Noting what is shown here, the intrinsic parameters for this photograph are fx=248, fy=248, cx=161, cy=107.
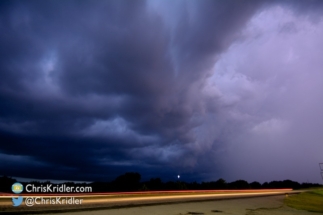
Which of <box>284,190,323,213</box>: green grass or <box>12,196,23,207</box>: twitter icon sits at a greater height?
<box>12,196,23,207</box>: twitter icon

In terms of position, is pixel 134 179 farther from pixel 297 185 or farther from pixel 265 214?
pixel 297 185

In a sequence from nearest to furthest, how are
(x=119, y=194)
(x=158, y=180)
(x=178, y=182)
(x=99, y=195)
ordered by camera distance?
1. (x=99, y=195)
2. (x=119, y=194)
3. (x=178, y=182)
4. (x=158, y=180)

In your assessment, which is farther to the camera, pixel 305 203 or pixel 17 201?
pixel 305 203

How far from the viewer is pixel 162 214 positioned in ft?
55.0

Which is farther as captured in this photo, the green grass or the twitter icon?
the green grass

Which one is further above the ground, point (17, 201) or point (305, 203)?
point (17, 201)

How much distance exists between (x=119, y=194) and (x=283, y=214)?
24.3 meters

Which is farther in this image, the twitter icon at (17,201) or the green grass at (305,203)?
the green grass at (305,203)

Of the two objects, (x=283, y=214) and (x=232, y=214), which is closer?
(x=232, y=214)

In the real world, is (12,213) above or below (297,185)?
above

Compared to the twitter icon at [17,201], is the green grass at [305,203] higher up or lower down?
lower down

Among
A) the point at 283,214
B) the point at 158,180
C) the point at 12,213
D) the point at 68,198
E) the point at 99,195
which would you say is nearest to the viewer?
the point at 12,213

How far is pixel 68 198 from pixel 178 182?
45139 millimetres

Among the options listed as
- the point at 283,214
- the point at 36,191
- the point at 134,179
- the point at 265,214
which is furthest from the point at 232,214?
the point at 134,179
